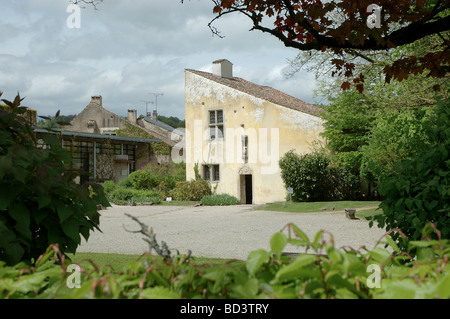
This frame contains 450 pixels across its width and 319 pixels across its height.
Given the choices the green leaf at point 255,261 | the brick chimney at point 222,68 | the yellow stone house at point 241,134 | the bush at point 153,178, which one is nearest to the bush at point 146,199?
the yellow stone house at point 241,134

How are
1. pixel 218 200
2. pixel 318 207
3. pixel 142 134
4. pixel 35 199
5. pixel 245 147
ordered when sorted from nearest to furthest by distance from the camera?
pixel 35 199 → pixel 318 207 → pixel 218 200 → pixel 245 147 → pixel 142 134

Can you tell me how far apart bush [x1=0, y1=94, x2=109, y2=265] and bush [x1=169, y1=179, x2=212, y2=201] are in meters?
22.5

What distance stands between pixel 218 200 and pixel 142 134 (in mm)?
17163

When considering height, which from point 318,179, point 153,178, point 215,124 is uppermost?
point 215,124

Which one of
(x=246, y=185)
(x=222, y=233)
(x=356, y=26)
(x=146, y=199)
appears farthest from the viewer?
(x=246, y=185)

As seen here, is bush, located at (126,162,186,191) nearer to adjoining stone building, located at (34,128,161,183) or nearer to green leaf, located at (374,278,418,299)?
adjoining stone building, located at (34,128,161,183)

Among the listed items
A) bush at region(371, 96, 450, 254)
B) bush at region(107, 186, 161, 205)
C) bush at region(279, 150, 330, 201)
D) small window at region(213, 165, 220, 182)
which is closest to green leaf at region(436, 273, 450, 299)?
bush at region(371, 96, 450, 254)

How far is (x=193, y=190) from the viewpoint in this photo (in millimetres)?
25516

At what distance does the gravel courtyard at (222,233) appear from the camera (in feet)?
32.0

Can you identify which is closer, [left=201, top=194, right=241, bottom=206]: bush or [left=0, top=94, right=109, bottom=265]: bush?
[left=0, top=94, right=109, bottom=265]: bush

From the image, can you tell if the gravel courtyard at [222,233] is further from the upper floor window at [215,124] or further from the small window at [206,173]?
the upper floor window at [215,124]

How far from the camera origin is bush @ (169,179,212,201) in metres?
25.4

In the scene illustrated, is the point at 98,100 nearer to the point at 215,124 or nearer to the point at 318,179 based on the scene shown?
the point at 215,124

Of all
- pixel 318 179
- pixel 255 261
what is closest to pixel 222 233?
pixel 318 179
